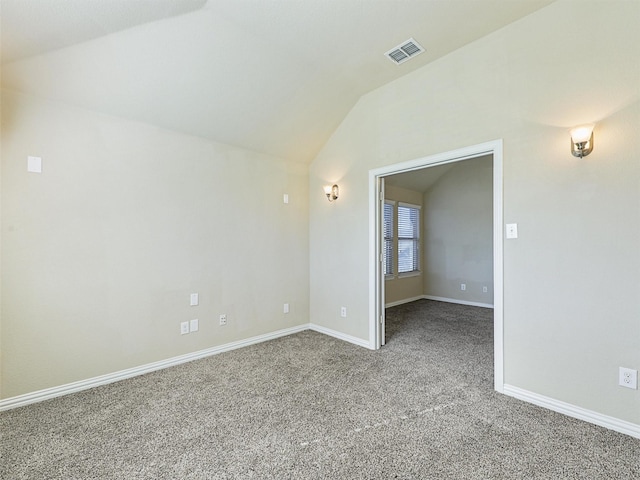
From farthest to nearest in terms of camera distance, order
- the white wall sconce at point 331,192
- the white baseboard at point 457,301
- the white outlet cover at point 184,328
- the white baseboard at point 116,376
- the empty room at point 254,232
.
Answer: the white baseboard at point 457,301 < the white wall sconce at point 331,192 < the white outlet cover at point 184,328 < the white baseboard at point 116,376 < the empty room at point 254,232

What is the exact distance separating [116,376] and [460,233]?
6.39m

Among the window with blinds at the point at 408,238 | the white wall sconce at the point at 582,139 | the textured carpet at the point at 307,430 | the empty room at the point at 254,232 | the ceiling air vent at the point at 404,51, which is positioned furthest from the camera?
the window with blinds at the point at 408,238

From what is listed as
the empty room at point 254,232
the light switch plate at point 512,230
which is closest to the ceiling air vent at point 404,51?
the empty room at point 254,232

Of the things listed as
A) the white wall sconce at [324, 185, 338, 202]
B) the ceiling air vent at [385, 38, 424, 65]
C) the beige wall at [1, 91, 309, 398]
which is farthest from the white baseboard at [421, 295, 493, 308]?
the ceiling air vent at [385, 38, 424, 65]

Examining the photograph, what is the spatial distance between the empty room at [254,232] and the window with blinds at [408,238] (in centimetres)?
291

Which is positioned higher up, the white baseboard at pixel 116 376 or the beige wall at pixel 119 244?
the beige wall at pixel 119 244

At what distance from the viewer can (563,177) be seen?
2.20 metres

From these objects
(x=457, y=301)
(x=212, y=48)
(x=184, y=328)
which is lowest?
(x=457, y=301)

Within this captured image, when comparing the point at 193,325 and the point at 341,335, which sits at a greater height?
the point at 193,325

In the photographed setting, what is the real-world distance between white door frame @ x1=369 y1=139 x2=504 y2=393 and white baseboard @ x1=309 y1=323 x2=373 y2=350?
0.11 m

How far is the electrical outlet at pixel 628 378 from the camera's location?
6.33ft

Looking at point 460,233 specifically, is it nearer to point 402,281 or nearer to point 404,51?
point 402,281

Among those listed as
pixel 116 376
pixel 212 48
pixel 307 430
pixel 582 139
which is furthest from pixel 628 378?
pixel 116 376

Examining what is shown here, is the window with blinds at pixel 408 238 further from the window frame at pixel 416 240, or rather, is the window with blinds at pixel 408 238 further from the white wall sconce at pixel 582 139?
the white wall sconce at pixel 582 139
